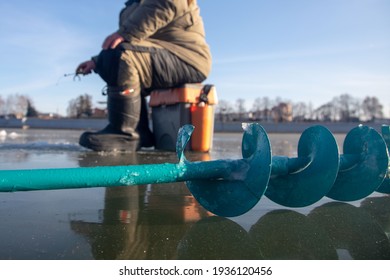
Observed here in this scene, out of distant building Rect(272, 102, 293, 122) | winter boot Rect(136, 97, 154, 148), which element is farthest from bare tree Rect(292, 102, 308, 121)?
winter boot Rect(136, 97, 154, 148)

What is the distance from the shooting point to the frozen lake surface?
0.76 m

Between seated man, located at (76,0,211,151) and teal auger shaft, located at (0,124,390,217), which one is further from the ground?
seated man, located at (76,0,211,151)

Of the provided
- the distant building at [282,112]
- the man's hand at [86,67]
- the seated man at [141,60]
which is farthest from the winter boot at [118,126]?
the distant building at [282,112]

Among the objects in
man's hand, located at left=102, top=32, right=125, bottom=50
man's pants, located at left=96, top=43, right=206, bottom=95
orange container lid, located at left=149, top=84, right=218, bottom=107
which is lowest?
orange container lid, located at left=149, top=84, right=218, bottom=107

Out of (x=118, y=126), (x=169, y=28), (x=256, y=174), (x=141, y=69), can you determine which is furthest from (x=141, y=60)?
(x=256, y=174)

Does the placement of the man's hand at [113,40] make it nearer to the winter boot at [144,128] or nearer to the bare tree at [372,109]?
the winter boot at [144,128]

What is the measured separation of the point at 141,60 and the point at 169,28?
390 millimetres

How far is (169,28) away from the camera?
9.61 feet

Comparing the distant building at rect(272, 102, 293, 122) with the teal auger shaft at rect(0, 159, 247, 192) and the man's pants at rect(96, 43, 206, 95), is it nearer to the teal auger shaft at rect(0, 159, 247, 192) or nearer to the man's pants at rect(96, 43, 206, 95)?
the man's pants at rect(96, 43, 206, 95)
